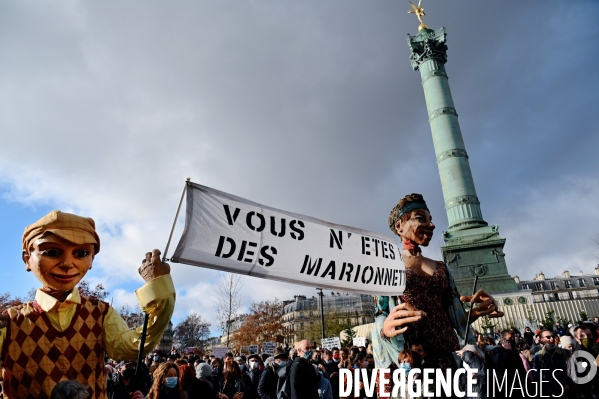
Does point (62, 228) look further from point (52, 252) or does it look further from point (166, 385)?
point (166, 385)

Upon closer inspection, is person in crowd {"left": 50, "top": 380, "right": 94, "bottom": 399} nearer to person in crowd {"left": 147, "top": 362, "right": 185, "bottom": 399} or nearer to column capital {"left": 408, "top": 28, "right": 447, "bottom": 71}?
person in crowd {"left": 147, "top": 362, "right": 185, "bottom": 399}

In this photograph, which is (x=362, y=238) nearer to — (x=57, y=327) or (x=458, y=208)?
(x=57, y=327)

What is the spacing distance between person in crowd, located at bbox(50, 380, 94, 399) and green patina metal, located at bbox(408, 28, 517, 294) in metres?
19.3

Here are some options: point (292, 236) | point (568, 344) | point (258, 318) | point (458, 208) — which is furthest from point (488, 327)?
point (258, 318)

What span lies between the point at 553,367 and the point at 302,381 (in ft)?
12.3

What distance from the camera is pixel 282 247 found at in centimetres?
287

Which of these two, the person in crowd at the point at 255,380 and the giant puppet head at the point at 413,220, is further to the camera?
the person in crowd at the point at 255,380

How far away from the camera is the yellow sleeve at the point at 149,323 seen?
2.12 m

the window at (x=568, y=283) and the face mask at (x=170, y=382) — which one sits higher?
the window at (x=568, y=283)

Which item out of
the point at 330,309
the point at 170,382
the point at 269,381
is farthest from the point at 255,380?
the point at 330,309

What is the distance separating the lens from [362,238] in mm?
3467

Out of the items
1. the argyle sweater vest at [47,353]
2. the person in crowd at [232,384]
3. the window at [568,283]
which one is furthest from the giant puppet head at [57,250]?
the window at [568,283]

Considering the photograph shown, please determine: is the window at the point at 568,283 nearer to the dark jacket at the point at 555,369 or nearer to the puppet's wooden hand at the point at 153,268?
the dark jacket at the point at 555,369

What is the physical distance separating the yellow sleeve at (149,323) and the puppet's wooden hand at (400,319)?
170 centimetres
